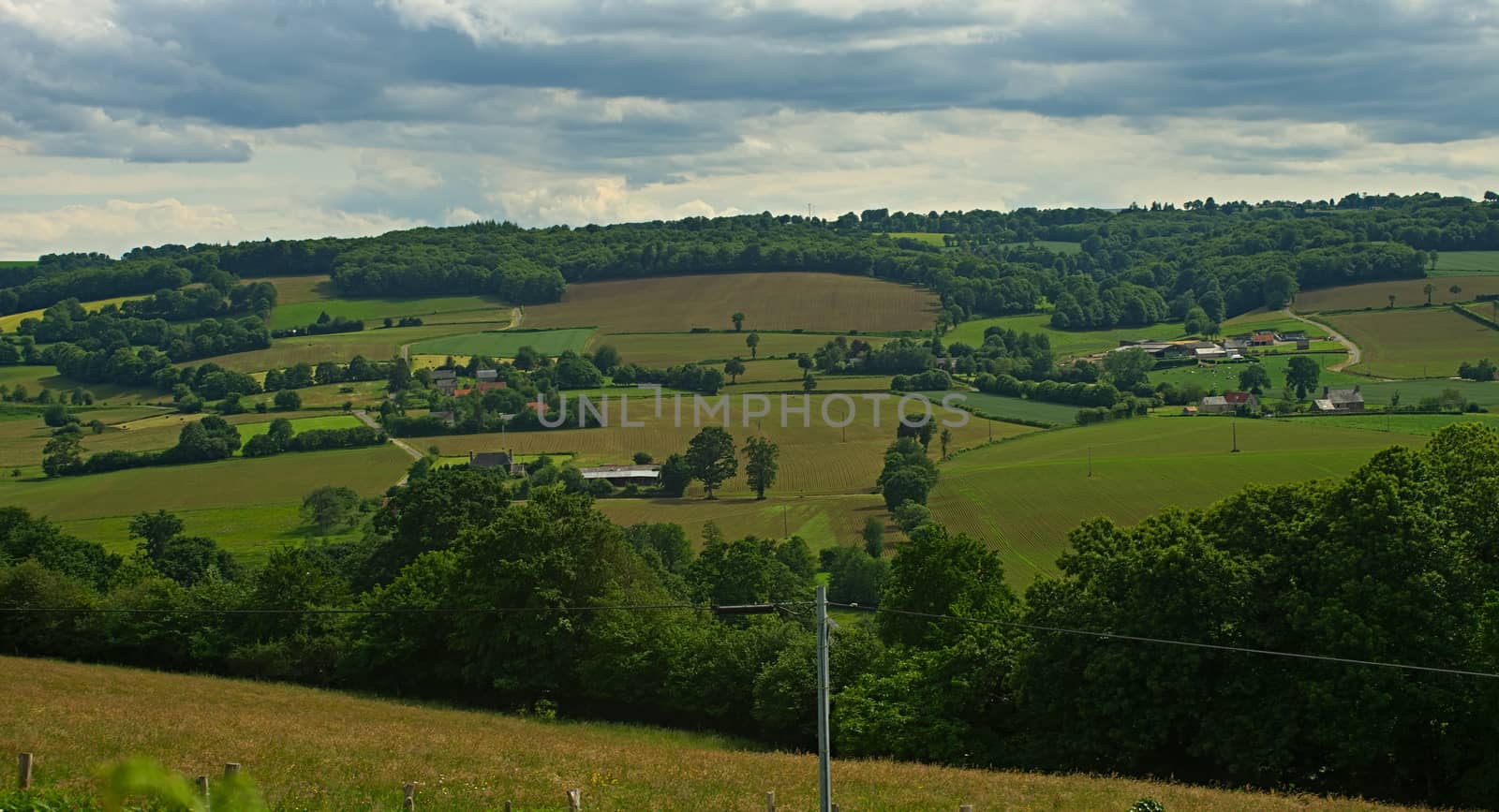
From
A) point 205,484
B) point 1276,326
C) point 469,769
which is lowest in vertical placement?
point 205,484

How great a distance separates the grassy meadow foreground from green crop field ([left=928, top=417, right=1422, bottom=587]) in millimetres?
51179

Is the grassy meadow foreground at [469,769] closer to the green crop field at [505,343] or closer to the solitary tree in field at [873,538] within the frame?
the solitary tree in field at [873,538]

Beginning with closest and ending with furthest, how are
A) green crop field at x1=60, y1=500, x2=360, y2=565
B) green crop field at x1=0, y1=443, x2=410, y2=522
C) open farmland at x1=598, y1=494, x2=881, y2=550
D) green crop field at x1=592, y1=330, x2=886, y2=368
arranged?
green crop field at x1=60, y1=500, x2=360, y2=565 < open farmland at x1=598, y1=494, x2=881, y2=550 < green crop field at x1=0, y1=443, x2=410, y2=522 < green crop field at x1=592, y1=330, x2=886, y2=368

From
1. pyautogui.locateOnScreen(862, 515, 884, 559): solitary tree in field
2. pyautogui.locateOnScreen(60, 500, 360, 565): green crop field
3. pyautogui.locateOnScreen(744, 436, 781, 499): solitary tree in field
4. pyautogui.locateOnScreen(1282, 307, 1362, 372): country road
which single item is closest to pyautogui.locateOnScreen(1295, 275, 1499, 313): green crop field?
pyautogui.locateOnScreen(1282, 307, 1362, 372): country road

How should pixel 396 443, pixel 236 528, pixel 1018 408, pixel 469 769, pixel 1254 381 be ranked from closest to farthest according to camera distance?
pixel 469 769 → pixel 236 528 → pixel 396 443 → pixel 1018 408 → pixel 1254 381

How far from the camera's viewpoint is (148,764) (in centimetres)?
440

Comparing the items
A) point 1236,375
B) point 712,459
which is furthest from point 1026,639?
point 1236,375

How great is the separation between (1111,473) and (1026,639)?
2782 inches

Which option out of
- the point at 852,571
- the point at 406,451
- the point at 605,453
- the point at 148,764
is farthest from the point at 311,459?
the point at 148,764

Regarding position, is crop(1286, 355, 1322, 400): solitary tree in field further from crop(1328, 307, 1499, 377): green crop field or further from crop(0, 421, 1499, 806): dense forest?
crop(0, 421, 1499, 806): dense forest

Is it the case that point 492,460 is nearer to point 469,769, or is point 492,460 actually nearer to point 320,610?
point 320,610

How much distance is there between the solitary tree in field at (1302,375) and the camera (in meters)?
146

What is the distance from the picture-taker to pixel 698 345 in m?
180

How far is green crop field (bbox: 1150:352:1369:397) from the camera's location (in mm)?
148625
